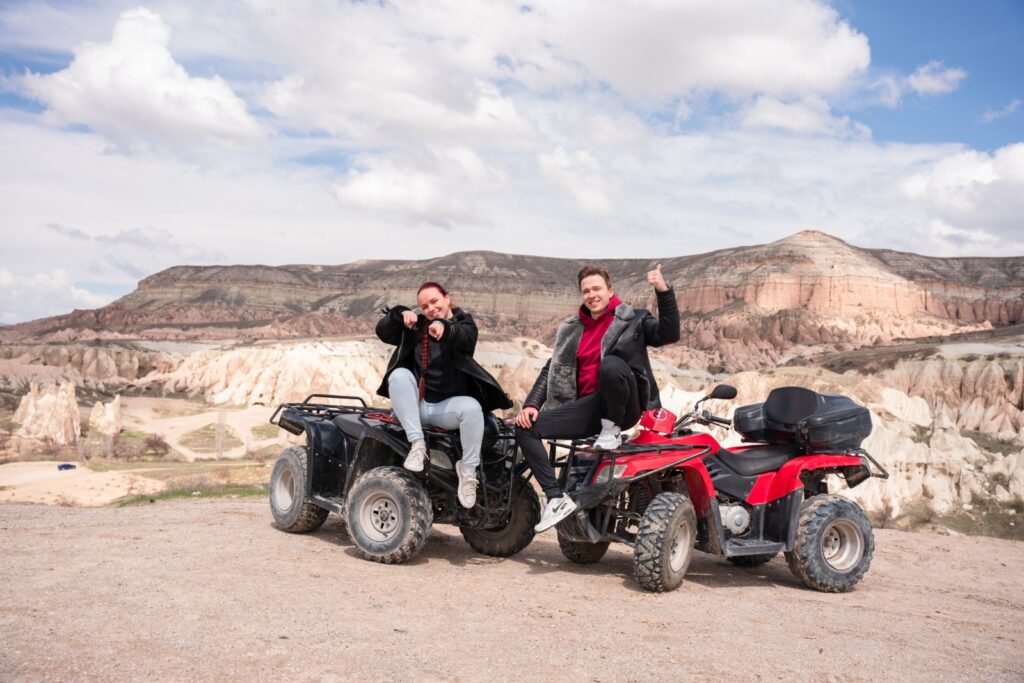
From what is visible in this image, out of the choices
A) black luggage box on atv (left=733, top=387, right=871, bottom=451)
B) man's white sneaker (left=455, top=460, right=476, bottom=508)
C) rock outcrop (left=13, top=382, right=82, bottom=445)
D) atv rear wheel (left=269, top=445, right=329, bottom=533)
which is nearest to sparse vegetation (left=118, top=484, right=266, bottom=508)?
atv rear wheel (left=269, top=445, right=329, bottom=533)

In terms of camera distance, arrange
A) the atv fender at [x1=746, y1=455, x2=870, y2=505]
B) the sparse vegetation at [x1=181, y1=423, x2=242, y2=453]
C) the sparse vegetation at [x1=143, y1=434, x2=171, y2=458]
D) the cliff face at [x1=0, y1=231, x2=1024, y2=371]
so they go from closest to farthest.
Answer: the atv fender at [x1=746, y1=455, x2=870, y2=505] < the sparse vegetation at [x1=143, y1=434, x2=171, y2=458] < the sparse vegetation at [x1=181, y1=423, x2=242, y2=453] < the cliff face at [x1=0, y1=231, x2=1024, y2=371]

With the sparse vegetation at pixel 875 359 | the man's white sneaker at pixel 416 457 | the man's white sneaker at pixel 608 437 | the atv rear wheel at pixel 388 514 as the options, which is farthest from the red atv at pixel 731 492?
the sparse vegetation at pixel 875 359

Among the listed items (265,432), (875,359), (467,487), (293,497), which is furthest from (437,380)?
(875,359)

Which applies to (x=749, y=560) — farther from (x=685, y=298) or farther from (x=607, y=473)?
(x=685, y=298)

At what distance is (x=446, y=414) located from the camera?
693cm

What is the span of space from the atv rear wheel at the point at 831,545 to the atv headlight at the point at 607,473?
5.87ft

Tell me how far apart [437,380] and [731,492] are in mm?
2673

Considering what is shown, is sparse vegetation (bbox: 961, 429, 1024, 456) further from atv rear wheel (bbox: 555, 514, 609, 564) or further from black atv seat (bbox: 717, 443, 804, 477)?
atv rear wheel (bbox: 555, 514, 609, 564)

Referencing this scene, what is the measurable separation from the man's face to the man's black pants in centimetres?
63

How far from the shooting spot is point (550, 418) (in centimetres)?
673

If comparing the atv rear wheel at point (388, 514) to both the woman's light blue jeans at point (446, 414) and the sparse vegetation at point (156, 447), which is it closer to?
the woman's light blue jeans at point (446, 414)

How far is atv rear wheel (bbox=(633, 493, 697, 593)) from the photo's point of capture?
21.2 feet

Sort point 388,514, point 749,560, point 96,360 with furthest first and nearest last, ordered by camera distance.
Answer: point 96,360, point 749,560, point 388,514

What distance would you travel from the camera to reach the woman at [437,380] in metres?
6.85
